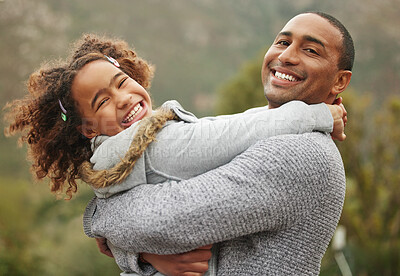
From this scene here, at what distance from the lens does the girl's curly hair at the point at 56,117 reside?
177 centimetres

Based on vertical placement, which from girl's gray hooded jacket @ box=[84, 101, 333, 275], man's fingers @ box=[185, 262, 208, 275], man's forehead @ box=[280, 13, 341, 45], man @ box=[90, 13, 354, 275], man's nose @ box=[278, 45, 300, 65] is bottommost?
man's fingers @ box=[185, 262, 208, 275]

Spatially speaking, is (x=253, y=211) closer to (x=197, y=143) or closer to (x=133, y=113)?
(x=197, y=143)

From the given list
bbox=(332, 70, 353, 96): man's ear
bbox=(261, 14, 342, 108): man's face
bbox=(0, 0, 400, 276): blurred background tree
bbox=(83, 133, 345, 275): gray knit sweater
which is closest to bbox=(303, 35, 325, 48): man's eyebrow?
bbox=(261, 14, 342, 108): man's face

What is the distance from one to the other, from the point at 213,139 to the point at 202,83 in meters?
23.1

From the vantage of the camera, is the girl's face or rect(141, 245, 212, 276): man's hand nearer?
rect(141, 245, 212, 276): man's hand

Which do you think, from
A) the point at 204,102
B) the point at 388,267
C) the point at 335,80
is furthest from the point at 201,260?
the point at 204,102

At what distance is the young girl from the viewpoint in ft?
4.92

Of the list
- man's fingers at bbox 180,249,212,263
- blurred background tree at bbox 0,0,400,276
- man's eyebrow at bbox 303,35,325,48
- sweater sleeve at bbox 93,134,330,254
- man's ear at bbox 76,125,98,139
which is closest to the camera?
sweater sleeve at bbox 93,134,330,254

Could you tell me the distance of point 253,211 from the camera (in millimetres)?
1375

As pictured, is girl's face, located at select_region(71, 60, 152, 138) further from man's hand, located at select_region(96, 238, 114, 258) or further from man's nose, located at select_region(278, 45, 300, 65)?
man's nose, located at select_region(278, 45, 300, 65)

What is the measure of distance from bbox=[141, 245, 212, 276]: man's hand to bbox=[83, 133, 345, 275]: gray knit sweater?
54mm

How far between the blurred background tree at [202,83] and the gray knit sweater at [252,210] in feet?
2.89

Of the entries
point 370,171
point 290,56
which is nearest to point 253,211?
point 290,56

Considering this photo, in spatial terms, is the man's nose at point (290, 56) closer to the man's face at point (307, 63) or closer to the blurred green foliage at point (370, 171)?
the man's face at point (307, 63)
